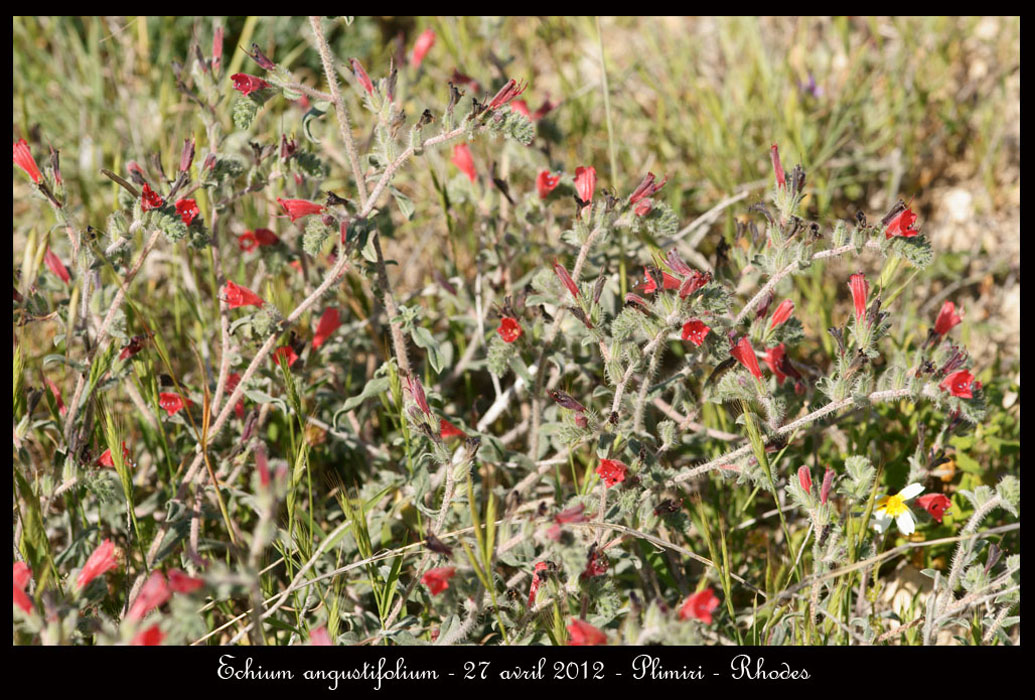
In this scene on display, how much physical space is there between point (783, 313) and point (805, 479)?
52cm

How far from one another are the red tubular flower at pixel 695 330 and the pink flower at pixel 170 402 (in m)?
1.76

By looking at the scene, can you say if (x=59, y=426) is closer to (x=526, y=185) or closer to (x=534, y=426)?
(x=534, y=426)

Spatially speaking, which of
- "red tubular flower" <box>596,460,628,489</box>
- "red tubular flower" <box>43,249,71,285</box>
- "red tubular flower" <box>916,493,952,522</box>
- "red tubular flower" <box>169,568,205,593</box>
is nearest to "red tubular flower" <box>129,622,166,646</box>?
"red tubular flower" <box>169,568,205,593</box>

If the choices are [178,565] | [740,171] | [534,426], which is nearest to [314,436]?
[178,565]

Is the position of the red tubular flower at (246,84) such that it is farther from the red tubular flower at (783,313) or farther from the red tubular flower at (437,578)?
the red tubular flower at (783,313)

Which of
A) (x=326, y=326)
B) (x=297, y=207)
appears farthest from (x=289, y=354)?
(x=297, y=207)

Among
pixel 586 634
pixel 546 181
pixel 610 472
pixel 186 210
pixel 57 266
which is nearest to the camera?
pixel 586 634

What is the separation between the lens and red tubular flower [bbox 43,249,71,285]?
122 inches

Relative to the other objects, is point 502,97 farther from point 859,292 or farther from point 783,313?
point 859,292

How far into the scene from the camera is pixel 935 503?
9.50ft

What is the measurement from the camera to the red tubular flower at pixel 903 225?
8.09ft

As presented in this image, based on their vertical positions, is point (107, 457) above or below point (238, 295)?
below

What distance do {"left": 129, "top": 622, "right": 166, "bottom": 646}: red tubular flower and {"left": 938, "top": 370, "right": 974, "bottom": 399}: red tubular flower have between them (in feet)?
7.26
